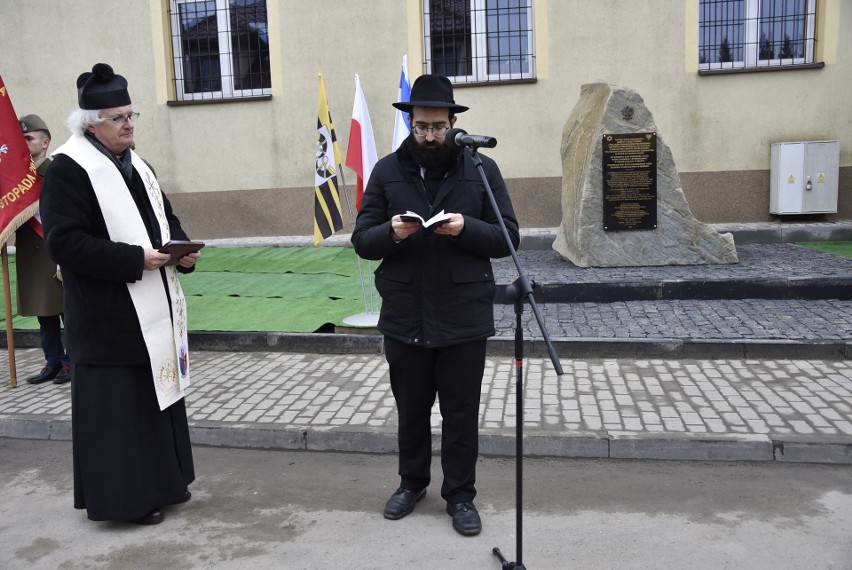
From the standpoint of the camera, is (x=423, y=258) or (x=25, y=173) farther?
(x=25, y=173)

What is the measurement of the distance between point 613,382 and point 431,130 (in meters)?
2.97

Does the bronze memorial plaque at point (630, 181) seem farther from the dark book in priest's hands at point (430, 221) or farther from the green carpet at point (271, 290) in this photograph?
the dark book in priest's hands at point (430, 221)

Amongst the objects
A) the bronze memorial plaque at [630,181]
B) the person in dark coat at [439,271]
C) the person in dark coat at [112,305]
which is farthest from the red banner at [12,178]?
the bronze memorial plaque at [630,181]

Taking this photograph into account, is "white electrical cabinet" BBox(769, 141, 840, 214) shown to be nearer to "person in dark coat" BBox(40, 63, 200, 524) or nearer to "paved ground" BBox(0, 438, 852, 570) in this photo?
"paved ground" BBox(0, 438, 852, 570)

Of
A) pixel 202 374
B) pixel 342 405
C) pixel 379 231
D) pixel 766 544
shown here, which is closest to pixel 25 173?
pixel 202 374

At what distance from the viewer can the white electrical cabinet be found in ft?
40.6

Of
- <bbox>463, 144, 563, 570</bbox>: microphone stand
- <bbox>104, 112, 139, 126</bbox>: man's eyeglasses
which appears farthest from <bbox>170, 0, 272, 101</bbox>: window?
<bbox>463, 144, 563, 570</bbox>: microphone stand

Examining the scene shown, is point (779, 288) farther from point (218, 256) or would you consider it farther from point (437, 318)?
point (218, 256)

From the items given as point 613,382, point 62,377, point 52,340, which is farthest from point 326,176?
point 613,382

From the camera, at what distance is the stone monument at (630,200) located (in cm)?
954

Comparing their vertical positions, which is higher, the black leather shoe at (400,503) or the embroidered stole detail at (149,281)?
the embroidered stole detail at (149,281)

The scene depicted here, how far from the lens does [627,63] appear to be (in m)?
12.7

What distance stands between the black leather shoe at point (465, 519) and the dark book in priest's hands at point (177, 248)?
176 cm

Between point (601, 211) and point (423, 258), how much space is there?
6.39 m
